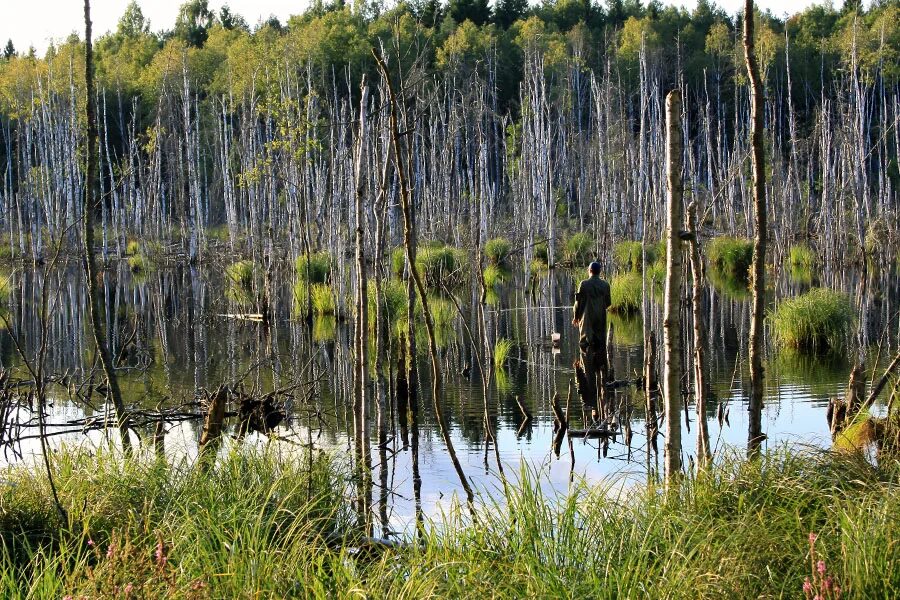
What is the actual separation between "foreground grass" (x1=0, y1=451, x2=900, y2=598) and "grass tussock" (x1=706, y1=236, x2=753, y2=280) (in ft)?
78.7

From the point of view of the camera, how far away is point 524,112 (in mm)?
32812

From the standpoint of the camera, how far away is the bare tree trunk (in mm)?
5074

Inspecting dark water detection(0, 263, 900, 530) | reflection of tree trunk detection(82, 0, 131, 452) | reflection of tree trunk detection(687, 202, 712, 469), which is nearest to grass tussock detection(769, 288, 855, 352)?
dark water detection(0, 263, 900, 530)

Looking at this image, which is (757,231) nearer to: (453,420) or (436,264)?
(453,420)

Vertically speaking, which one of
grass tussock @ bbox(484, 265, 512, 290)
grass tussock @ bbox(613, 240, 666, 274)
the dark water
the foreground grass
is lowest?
the dark water

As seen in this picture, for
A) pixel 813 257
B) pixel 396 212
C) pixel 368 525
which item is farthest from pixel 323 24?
pixel 368 525

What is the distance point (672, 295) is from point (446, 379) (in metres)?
8.23

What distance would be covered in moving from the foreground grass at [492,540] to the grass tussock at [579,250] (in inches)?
1071

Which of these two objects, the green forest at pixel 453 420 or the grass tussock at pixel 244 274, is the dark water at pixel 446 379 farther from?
the grass tussock at pixel 244 274

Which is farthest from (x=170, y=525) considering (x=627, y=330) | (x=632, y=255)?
(x=632, y=255)

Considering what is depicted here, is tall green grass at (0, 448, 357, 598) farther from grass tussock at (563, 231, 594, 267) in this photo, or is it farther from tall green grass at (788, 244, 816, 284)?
grass tussock at (563, 231, 594, 267)

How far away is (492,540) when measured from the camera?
15.4 ft

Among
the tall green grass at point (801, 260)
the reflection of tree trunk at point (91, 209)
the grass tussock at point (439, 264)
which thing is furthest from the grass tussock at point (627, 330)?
the tall green grass at point (801, 260)

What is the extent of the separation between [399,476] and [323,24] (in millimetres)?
50864
